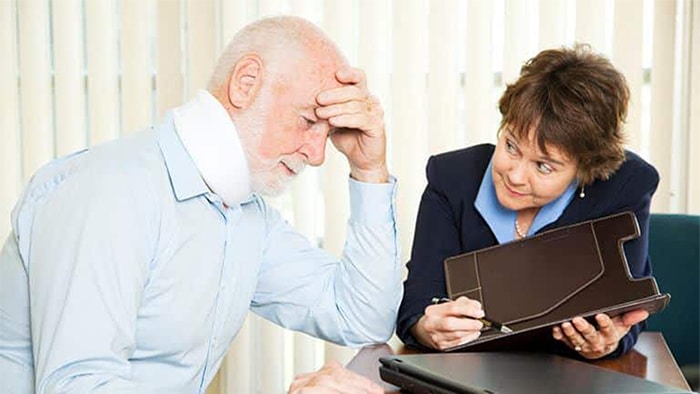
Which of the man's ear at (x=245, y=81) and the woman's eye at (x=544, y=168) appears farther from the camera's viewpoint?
the woman's eye at (x=544, y=168)

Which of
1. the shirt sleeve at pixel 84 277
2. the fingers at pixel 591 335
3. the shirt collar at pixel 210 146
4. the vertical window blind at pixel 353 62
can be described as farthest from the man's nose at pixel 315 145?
the vertical window blind at pixel 353 62

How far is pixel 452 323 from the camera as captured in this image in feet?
5.16

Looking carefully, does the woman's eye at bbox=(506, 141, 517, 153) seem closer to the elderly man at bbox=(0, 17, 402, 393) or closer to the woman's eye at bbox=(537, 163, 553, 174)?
the woman's eye at bbox=(537, 163, 553, 174)

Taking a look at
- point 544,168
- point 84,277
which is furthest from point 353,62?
point 84,277

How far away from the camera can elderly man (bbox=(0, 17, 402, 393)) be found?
1.23 metres

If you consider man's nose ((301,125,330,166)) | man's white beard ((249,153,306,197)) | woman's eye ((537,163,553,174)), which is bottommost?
woman's eye ((537,163,553,174))

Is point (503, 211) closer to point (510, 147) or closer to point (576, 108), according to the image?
point (510, 147)

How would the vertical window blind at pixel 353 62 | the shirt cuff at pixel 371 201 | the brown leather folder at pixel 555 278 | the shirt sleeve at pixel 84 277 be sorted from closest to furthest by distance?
the shirt sleeve at pixel 84 277, the brown leather folder at pixel 555 278, the shirt cuff at pixel 371 201, the vertical window blind at pixel 353 62

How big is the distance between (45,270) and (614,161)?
44.7 inches

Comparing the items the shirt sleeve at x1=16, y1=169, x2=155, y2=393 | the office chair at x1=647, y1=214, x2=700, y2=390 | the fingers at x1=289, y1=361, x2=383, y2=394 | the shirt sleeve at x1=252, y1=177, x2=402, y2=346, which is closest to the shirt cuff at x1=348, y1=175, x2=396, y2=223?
the shirt sleeve at x1=252, y1=177, x2=402, y2=346

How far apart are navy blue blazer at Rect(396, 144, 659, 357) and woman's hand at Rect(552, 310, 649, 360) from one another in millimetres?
173

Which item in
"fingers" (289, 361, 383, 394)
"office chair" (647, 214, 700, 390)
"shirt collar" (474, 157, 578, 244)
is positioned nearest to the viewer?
"fingers" (289, 361, 383, 394)

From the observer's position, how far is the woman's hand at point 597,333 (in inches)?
59.8

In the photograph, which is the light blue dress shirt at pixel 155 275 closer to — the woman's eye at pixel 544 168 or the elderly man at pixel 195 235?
the elderly man at pixel 195 235
